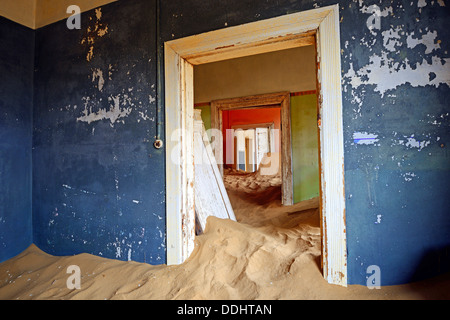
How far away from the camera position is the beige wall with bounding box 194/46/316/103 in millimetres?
4512

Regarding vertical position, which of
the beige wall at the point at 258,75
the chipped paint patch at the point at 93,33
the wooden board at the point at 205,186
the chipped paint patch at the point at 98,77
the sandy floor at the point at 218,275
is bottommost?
the sandy floor at the point at 218,275

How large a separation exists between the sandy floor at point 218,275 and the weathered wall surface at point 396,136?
20 cm

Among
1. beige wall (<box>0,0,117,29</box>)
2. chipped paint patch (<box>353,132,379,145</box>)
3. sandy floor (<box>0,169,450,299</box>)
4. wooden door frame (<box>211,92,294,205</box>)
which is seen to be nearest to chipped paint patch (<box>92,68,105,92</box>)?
beige wall (<box>0,0,117,29</box>)

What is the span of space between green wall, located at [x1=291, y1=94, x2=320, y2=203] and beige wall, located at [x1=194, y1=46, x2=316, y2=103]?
314 millimetres

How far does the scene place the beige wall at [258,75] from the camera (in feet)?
14.8

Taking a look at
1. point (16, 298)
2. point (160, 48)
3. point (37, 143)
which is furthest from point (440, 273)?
point (37, 143)

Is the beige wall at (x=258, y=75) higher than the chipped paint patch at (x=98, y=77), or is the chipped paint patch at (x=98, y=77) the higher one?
the beige wall at (x=258, y=75)

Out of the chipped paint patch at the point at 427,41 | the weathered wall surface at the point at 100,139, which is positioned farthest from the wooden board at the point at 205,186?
the chipped paint patch at the point at 427,41

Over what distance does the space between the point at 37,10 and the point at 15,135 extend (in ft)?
5.10

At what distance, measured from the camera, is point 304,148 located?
4461 mm

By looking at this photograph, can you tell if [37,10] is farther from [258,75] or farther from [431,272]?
[431,272]

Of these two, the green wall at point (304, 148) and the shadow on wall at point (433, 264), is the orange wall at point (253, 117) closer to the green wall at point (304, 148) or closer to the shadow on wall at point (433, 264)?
the green wall at point (304, 148)

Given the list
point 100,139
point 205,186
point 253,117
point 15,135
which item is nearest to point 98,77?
point 100,139
